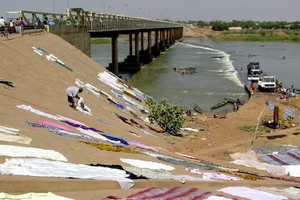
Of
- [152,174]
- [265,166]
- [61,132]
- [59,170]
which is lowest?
[265,166]

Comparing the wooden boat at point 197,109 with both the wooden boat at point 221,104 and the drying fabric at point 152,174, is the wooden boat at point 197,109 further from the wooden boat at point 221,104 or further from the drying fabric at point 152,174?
the drying fabric at point 152,174

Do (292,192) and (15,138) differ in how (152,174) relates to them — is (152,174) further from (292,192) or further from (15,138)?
(292,192)

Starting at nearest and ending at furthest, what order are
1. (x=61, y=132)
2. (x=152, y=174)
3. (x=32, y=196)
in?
(x=32, y=196), (x=152, y=174), (x=61, y=132)

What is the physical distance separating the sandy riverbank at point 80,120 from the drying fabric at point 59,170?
28cm

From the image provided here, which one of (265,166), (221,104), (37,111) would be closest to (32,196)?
(37,111)

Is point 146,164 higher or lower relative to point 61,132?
lower

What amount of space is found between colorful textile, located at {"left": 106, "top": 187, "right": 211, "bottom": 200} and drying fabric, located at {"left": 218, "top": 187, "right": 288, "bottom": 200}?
3.72 ft

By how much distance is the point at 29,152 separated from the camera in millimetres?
9766

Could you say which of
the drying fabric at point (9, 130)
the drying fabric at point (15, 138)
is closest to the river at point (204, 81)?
the drying fabric at point (9, 130)

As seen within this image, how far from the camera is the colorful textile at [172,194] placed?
8616mm

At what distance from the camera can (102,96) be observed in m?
26.1

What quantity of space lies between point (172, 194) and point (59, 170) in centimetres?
255

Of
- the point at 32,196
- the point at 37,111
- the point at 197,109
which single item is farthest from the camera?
the point at 197,109

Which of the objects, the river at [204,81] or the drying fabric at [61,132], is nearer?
the drying fabric at [61,132]
